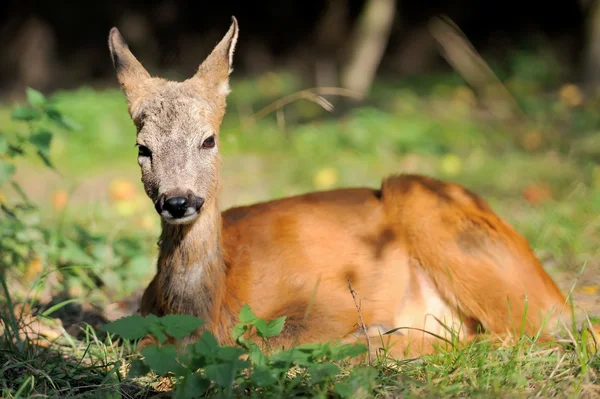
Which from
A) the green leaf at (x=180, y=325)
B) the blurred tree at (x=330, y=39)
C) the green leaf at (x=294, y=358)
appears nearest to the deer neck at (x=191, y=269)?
the green leaf at (x=180, y=325)

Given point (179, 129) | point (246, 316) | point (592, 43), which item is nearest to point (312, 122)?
point (592, 43)

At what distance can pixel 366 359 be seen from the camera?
3482 mm

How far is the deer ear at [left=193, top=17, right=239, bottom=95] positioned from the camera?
374 cm

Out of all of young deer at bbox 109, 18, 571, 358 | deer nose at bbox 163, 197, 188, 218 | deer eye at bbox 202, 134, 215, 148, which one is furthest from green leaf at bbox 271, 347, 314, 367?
deer eye at bbox 202, 134, 215, 148

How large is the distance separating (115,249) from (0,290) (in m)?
0.79

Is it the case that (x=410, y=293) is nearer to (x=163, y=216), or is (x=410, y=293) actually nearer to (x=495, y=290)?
(x=495, y=290)

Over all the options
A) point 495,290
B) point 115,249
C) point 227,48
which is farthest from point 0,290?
point 495,290

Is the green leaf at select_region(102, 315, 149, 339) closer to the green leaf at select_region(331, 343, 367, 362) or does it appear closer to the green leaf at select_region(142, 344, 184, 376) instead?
the green leaf at select_region(142, 344, 184, 376)

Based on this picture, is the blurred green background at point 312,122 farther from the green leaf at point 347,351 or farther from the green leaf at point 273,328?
the green leaf at point 347,351

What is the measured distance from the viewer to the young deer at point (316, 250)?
345cm

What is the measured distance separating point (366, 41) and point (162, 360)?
8018 mm

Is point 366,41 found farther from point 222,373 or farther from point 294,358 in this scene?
point 222,373

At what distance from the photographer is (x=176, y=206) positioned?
316 centimetres

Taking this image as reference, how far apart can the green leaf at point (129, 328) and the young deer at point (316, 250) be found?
2.03 feet
